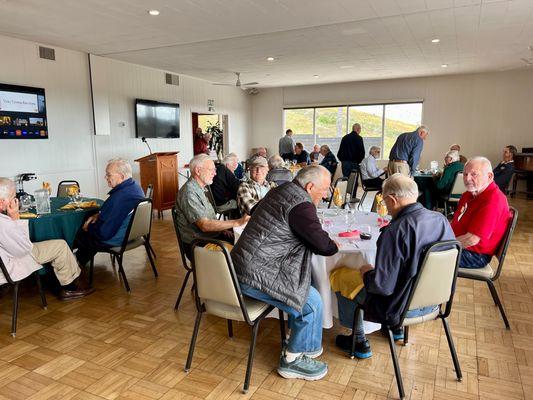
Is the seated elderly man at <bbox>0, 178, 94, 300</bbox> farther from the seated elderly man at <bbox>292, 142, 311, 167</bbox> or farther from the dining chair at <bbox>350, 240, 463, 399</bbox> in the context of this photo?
the seated elderly man at <bbox>292, 142, 311, 167</bbox>

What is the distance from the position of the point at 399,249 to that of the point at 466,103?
997 cm

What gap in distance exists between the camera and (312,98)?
12.0 metres

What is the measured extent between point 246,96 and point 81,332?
34.9ft

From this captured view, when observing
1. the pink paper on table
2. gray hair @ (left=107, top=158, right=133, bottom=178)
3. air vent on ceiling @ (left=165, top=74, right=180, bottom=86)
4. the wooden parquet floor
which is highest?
air vent on ceiling @ (left=165, top=74, right=180, bottom=86)

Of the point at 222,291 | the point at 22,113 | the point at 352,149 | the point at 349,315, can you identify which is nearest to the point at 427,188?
the point at 352,149

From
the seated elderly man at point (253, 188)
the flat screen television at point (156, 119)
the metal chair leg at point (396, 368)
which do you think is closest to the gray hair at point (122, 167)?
the seated elderly man at point (253, 188)

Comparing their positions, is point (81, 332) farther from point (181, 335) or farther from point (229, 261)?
point (229, 261)

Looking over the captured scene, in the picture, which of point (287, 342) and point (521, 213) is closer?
point (287, 342)

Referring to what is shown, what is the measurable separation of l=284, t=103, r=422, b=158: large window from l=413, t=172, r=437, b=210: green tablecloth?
4.84 metres

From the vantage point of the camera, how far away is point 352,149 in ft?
30.6

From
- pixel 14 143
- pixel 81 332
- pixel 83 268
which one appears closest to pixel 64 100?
pixel 14 143

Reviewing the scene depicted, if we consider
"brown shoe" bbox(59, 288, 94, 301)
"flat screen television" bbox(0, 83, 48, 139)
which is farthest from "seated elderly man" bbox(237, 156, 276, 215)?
"flat screen television" bbox(0, 83, 48, 139)

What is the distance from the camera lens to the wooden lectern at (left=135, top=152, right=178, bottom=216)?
7.00 meters

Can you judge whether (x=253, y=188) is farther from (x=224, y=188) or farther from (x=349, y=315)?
(x=349, y=315)
